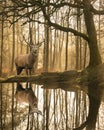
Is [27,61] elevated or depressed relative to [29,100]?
elevated

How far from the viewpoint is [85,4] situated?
16016mm

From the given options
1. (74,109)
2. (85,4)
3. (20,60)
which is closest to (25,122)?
(74,109)

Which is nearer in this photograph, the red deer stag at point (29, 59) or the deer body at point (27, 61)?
the red deer stag at point (29, 59)

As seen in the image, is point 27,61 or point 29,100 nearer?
point 29,100

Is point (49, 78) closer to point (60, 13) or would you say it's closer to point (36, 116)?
point (36, 116)

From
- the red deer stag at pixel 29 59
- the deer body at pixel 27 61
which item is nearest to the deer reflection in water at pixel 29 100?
the red deer stag at pixel 29 59

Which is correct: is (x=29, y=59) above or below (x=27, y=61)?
above

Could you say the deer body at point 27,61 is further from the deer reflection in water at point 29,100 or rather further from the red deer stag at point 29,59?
the deer reflection in water at point 29,100

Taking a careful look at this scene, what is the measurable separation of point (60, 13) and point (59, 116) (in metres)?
27.1

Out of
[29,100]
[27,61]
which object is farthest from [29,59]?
[29,100]

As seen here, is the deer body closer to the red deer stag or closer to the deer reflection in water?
the red deer stag

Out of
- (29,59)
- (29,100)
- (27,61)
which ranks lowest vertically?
(29,100)

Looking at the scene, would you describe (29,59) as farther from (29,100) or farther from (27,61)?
(29,100)

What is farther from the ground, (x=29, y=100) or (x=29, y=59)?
(x=29, y=59)
